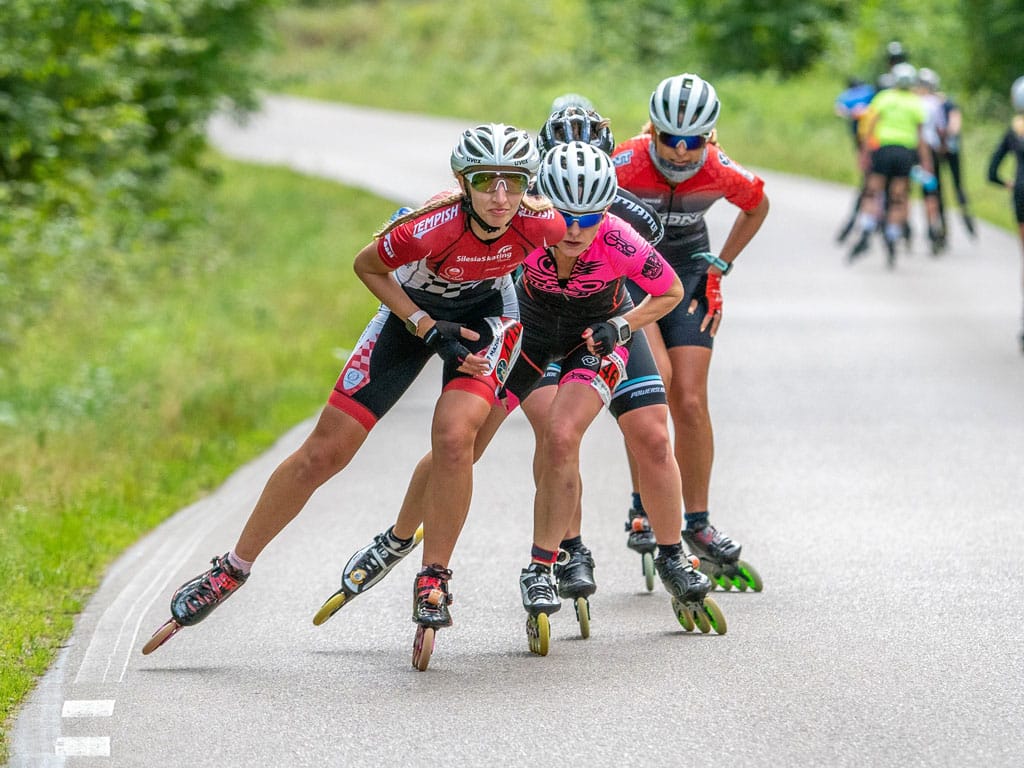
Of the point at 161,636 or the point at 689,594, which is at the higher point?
the point at 689,594

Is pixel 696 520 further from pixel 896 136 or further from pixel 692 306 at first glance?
pixel 896 136

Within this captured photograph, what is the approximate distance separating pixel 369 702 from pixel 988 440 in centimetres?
642

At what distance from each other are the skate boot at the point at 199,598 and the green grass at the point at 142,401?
49 centimetres

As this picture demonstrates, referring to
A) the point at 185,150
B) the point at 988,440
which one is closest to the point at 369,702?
the point at 988,440

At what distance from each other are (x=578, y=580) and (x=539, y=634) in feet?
1.57

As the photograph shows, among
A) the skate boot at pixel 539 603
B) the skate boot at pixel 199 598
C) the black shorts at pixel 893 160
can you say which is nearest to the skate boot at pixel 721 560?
the skate boot at pixel 539 603

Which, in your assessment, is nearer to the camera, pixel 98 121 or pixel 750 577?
pixel 750 577

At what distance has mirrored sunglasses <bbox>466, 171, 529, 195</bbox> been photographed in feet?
20.9

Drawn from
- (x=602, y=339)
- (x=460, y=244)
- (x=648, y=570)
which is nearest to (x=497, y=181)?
(x=460, y=244)

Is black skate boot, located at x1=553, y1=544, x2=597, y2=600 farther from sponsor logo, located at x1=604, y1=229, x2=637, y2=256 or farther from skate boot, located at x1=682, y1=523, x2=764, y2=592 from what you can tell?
sponsor logo, located at x1=604, y1=229, x2=637, y2=256

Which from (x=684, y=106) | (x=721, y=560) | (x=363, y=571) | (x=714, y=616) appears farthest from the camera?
(x=721, y=560)

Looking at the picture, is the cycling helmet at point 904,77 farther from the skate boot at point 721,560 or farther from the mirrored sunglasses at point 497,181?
the mirrored sunglasses at point 497,181

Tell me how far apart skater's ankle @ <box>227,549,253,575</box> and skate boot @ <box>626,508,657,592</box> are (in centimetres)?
195

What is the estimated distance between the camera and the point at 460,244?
6512 mm
